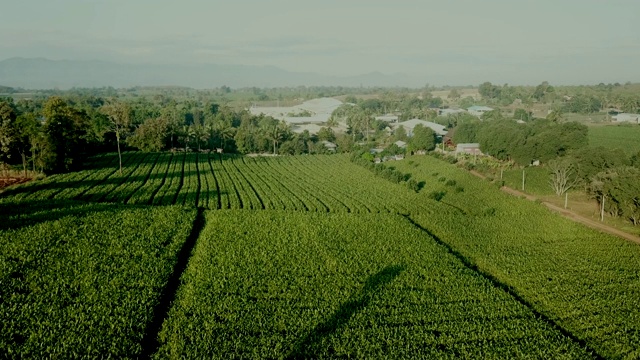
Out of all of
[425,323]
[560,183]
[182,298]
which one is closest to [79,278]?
[182,298]

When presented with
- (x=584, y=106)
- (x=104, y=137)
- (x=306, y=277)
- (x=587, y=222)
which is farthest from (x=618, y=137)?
(x=104, y=137)

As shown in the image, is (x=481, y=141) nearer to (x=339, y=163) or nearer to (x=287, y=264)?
(x=339, y=163)

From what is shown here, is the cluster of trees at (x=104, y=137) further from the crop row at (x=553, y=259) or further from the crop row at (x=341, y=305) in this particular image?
the crop row at (x=553, y=259)

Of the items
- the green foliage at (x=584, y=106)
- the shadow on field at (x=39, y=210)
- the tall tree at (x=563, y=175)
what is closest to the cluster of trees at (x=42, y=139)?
the shadow on field at (x=39, y=210)

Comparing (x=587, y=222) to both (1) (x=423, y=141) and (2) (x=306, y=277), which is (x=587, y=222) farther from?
(1) (x=423, y=141)

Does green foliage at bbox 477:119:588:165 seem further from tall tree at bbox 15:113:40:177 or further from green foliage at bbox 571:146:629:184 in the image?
tall tree at bbox 15:113:40:177

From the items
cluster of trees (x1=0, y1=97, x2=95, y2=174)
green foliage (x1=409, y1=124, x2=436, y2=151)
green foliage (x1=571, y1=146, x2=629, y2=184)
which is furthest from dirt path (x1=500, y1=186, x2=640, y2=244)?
cluster of trees (x1=0, y1=97, x2=95, y2=174)
